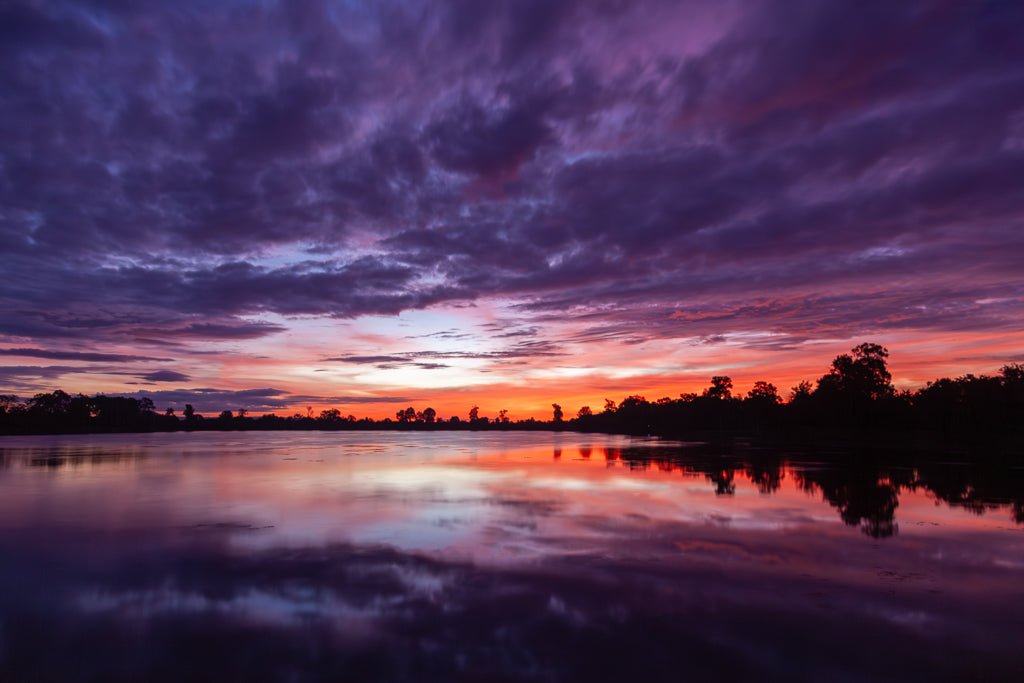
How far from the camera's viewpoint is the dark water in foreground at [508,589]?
732 cm

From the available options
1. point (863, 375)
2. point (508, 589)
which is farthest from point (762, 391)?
point (508, 589)

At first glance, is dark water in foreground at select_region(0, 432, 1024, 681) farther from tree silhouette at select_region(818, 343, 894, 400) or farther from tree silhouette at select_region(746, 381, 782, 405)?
tree silhouette at select_region(746, 381, 782, 405)

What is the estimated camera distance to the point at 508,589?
10.3m

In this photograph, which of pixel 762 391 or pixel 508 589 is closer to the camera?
pixel 508 589

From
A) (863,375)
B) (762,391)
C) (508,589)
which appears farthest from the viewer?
(762,391)

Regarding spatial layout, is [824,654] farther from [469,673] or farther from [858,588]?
[469,673]

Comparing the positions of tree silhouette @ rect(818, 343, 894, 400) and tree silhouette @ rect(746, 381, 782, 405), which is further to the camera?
tree silhouette @ rect(746, 381, 782, 405)

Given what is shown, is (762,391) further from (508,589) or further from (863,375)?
(508,589)

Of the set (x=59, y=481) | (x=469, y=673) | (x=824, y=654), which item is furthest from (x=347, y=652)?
(x=59, y=481)

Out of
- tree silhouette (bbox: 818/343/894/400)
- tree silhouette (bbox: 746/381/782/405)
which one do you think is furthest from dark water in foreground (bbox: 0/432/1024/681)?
tree silhouette (bbox: 746/381/782/405)

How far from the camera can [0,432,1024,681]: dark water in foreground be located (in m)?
7.32

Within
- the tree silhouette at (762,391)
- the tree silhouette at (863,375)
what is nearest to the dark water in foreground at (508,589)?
the tree silhouette at (863,375)

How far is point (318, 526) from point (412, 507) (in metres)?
4.07

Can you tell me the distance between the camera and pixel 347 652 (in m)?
7.57
